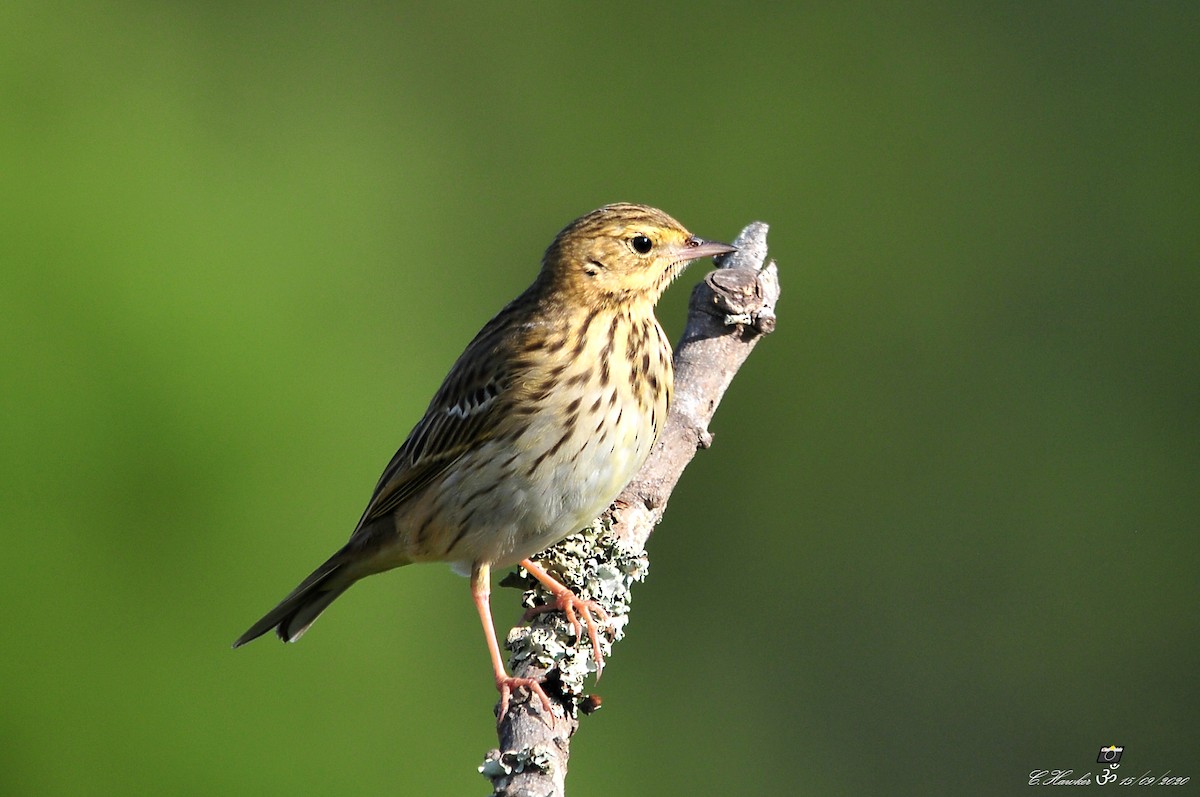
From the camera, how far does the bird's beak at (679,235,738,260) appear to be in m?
7.04

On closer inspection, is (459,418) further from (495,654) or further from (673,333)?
(673,333)

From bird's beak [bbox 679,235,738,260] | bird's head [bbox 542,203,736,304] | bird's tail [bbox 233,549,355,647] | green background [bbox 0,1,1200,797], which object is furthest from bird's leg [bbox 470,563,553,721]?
green background [bbox 0,1,1200,797]

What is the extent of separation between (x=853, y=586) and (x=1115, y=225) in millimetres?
5014

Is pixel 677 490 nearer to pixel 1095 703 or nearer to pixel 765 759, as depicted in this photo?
pixel 765 759

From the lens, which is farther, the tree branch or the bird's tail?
the bird's tail

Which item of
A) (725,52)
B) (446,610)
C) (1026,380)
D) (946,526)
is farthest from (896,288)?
(446,610)

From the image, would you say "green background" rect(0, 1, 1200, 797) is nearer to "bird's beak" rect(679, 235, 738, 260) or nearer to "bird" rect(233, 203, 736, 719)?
"bird" rect(233, 203, 736, 719)

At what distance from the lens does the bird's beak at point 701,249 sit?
7.04m

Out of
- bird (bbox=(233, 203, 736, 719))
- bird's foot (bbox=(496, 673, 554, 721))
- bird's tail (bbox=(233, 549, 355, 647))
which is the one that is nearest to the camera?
bird's foot (bbox=(496, 673, 554, 721))

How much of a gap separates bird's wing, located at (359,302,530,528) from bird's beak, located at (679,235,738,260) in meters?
0.87

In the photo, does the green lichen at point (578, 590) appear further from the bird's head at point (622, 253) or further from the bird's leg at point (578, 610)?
the bird's head at point (622, 253)

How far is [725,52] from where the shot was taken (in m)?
18.6

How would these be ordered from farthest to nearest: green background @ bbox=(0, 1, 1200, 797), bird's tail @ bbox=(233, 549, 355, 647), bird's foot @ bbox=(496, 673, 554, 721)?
green background @ bbox=(0, 1, 1200, 797), bird's tail @ bbox=(233, 549, 355, 647), bird's foot @ bbox=(496, 673, 554, 721)

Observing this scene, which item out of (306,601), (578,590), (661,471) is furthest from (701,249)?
(306,601)
